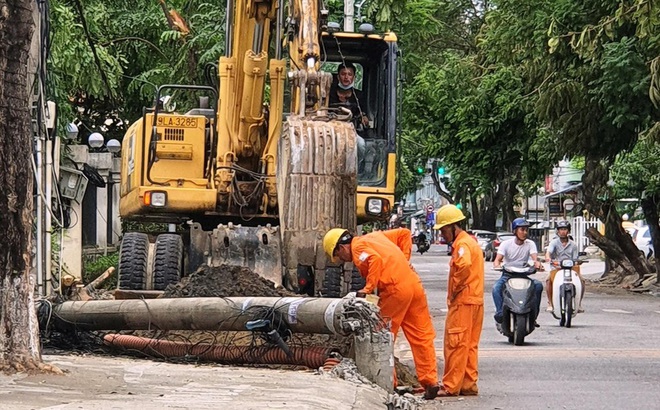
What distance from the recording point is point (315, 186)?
1235 cm

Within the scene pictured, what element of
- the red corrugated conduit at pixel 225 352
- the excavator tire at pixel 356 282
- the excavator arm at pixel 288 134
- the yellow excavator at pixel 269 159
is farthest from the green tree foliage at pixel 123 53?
the red corrugated conduit at pixel 225 352

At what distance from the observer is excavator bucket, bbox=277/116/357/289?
12344 mm

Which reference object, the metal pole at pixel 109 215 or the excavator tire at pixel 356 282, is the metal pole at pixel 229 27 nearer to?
the excavator tire at pixel 356 282

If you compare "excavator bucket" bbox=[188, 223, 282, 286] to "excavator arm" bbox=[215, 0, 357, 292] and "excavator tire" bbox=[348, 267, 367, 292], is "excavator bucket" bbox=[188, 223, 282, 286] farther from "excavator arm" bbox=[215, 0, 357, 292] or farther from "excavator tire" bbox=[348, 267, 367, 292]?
"excavator tire" bbox=[348, 267, 367, 292]

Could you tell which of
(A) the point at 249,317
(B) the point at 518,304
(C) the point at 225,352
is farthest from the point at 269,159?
(A) the point at 249,317

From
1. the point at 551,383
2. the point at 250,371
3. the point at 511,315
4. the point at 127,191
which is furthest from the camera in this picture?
the point at 127,191

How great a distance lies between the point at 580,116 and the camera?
27.1 m

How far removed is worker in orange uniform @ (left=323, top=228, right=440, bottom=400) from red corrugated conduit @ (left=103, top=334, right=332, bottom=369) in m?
0.68

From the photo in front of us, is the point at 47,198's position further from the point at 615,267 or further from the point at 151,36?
the point at 615,267

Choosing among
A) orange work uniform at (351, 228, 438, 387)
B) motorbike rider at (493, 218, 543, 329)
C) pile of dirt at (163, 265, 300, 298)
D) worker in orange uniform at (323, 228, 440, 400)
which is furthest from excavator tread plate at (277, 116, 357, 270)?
motorbike rider at (493, 218, 543, 329)

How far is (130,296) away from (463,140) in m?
22.1

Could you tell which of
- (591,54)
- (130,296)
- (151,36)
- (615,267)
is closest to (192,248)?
(130,296)

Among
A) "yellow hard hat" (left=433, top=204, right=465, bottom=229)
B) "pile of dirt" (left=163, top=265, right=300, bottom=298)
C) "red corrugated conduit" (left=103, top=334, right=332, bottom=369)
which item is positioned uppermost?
"yellow hard hat" (left=433, top=204, right=465, bottom=229)

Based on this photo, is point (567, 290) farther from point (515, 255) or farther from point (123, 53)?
point (123, 53)
